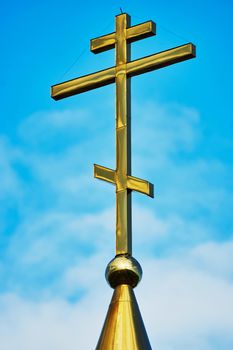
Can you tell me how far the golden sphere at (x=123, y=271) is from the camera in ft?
39.2

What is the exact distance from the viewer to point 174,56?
13.2 m

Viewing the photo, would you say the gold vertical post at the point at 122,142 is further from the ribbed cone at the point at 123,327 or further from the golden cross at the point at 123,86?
the ribbed cone at the point at 123,327

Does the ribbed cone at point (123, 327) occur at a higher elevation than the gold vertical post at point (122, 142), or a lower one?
lower

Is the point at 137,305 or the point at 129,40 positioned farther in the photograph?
the point at 129,40

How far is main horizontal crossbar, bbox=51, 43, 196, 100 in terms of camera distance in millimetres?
13188

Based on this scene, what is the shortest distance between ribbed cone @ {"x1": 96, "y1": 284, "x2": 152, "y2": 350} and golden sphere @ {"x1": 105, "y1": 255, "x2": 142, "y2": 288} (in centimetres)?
19

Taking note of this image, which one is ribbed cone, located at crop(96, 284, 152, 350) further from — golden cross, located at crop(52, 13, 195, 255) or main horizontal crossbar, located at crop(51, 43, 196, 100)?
main horizontal crossbar, located at crop(51, 43, 196, 100)

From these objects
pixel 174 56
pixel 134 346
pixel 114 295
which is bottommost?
pixel 134 346

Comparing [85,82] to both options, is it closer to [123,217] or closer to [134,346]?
[123,217]

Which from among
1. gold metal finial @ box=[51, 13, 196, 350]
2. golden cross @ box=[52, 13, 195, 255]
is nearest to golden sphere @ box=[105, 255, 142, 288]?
gold metal finial @ box=[51, 13, 196, 350]

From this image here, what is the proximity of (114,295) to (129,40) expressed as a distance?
367 centimetres

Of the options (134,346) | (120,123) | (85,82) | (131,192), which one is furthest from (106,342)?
(85,82)

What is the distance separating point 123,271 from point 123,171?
1410 mm

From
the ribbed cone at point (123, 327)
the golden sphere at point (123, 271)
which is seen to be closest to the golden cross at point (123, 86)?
the golden sphere at point (123, 271)
